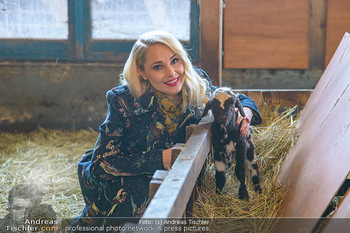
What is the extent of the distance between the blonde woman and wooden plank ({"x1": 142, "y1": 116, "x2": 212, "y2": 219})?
12.9 inches

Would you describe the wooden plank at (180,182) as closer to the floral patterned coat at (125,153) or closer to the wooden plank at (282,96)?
the floral patterned coat at (125,153)

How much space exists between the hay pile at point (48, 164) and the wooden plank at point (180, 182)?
61.0 inches

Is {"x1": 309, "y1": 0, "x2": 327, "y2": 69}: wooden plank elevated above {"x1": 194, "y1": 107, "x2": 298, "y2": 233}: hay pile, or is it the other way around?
{"x1": 309, "y1": 0, "x2": 327, "y2": 69}: wooden plank

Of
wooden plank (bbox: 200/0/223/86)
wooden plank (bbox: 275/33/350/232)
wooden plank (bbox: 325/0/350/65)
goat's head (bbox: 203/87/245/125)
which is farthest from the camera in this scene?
wooden plank (bbox: 325/0/350/65)

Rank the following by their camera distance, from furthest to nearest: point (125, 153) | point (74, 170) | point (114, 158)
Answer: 1. point (74, 170)
2. point (125, 153)
3. point (114, 158)

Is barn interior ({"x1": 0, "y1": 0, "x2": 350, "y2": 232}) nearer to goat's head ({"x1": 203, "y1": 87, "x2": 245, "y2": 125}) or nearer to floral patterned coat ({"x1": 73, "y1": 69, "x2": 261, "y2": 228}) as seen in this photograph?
floral patterned coat ({"x1": 73, "y1": 69, "x2": 261, "y2": 228})

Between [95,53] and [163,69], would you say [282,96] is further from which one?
[95,53]

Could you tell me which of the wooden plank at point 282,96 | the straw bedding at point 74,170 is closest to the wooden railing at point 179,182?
the straw bedding at point 74,170

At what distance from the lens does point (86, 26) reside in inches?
220

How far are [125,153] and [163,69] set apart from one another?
20.9 inches

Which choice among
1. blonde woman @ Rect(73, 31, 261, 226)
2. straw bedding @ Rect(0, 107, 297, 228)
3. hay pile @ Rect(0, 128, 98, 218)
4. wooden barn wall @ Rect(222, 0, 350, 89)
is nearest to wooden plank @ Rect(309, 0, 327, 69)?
wooden barn wall @ Rect(222, 0, 350, 89)

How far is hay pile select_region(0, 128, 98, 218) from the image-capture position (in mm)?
3633

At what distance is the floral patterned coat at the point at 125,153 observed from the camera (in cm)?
244

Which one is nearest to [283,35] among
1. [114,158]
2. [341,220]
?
[114,158]
